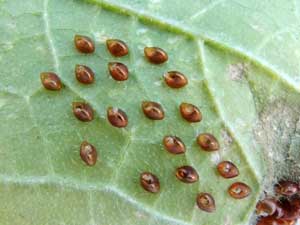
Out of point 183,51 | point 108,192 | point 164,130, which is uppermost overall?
point 183,51

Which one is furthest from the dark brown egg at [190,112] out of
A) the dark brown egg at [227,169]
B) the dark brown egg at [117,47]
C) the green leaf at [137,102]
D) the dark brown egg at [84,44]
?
the dark brown egg at [84,44]

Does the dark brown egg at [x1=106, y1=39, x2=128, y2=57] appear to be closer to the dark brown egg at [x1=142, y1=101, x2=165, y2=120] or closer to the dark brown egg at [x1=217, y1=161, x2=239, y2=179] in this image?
the dark brown egg at [x1=142, y1=101, x2=165, y2=120]

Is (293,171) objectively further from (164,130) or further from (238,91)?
(164,130)

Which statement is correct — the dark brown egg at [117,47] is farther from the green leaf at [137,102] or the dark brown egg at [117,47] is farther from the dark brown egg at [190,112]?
the dark brown egg at [190,112]

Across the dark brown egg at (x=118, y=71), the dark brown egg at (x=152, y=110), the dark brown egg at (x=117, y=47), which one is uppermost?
the dark brown egg at (x=117, y=47)

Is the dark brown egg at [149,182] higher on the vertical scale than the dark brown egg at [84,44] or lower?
lower

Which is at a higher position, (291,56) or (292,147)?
(291,56)

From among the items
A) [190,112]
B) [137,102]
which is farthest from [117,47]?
[190,112]

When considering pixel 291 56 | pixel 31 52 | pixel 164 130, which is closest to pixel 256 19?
pixel 291 56

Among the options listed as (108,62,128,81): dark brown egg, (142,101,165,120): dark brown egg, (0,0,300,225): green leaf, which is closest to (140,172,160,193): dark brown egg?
(0,0,300,225): green leaf
